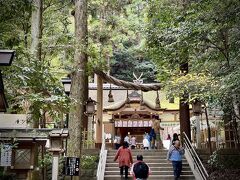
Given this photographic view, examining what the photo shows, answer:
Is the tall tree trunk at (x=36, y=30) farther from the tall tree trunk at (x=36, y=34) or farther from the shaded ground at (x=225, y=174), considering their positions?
the shaded ground at (x=225, y=174)

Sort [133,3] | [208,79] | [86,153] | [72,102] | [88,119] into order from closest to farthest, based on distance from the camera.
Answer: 1. [72,102]
2. [208,79]
3. [86,153]
4. [88,119]
5. [133,3]

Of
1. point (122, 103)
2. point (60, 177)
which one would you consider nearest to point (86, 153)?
point (60, 177)

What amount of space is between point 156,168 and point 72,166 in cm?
639

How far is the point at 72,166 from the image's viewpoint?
29.1 ft

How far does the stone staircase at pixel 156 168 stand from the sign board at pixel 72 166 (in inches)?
187

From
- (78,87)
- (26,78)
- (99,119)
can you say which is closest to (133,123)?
(99,119)

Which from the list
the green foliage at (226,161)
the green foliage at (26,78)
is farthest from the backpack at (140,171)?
the green foliage at (226,161)

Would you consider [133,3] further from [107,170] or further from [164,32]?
[107,170]

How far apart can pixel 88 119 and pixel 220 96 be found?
31.1 ft

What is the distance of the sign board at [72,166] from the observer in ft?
28.7

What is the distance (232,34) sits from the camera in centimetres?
957

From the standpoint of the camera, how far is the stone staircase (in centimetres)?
1359

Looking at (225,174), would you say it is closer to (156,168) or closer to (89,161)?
(156,168)

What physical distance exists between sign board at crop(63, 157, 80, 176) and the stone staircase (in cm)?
474
